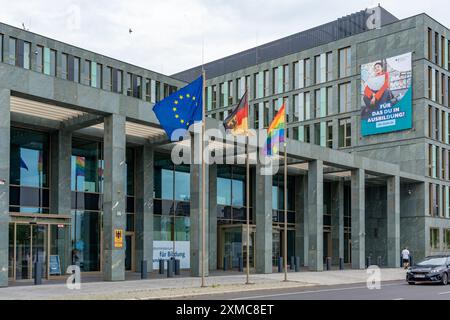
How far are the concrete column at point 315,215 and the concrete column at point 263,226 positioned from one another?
16.5 ft

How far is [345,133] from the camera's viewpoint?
62.1 m

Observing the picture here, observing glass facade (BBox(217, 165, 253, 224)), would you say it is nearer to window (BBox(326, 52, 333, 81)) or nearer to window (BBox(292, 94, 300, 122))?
window (BBox(326, 52, 333, 81))

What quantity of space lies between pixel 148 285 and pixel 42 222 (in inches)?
263

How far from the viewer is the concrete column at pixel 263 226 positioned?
3566cm

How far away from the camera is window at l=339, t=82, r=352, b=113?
202ft

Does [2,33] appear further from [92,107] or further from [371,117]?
[371,117]

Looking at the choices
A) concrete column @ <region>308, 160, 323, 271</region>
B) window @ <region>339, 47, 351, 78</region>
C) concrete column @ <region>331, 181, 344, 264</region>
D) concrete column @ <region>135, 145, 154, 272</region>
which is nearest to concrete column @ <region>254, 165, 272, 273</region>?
concrete column @ <region>308, 160, 323, 271</region>

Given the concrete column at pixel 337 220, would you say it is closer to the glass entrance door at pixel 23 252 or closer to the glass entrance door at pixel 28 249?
the glass entrance door at pixel 28 249

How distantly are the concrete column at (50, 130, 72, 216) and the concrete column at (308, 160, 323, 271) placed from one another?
1616cm

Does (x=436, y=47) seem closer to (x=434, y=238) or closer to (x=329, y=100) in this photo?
(x=329, y=100)

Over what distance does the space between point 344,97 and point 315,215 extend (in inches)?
965

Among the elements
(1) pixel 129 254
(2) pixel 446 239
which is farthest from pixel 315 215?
(2) pixel 446 239

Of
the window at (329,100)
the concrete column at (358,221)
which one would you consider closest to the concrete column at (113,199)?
the concrete column at (358,221)
